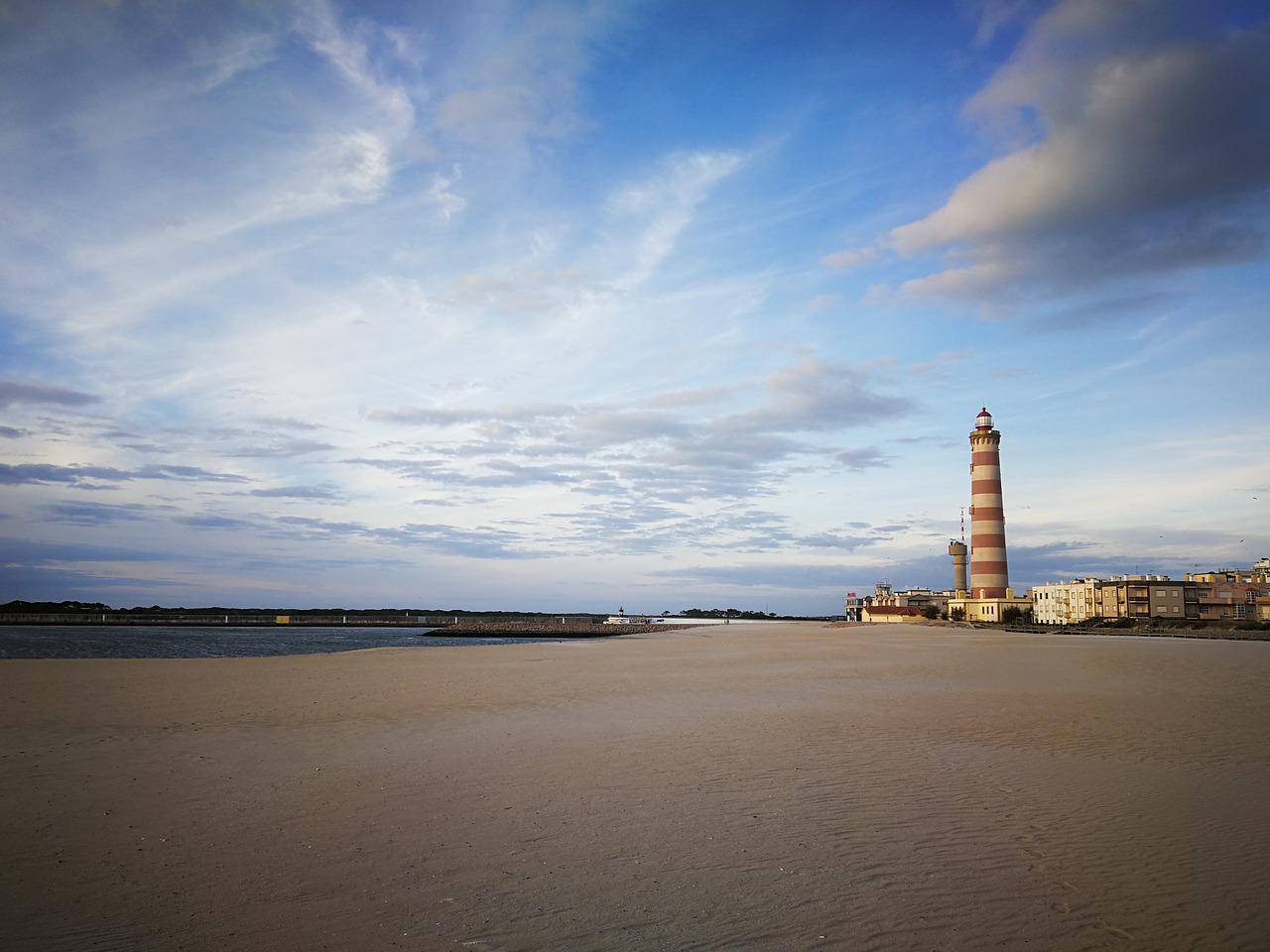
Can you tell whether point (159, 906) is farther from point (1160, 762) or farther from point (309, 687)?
point (309, 687)

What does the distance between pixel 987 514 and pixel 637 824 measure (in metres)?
73.7

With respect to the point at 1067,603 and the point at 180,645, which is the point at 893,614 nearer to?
the point at 1067,603

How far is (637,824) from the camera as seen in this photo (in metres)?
7.45

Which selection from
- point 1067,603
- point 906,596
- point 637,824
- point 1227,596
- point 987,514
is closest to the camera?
point 637,824

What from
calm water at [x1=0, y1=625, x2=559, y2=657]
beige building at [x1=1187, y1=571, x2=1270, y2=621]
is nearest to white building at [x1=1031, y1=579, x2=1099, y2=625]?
beige building at [x1=1187, y1=571, x2=1270, y2=621]

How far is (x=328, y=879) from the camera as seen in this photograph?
19.7ft

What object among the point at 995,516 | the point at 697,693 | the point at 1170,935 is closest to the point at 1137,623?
the point at 995,516

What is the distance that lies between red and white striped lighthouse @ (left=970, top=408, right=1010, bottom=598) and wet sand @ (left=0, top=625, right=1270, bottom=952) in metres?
61.6

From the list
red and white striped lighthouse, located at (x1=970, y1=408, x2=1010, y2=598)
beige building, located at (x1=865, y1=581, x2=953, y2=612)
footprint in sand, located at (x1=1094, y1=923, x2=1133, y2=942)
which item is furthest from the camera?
beige building, located at (x1=865, y1=581, x2=953, y2=612)

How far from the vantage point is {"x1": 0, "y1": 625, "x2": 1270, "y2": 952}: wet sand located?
17.2ft

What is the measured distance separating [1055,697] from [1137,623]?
66.1 m

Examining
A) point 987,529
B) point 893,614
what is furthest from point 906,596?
point 987,529

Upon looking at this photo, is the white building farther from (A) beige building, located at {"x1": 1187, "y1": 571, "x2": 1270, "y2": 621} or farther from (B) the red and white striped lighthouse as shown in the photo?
(B) the red and white striped lighthouse

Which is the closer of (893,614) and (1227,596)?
(1227,596)
